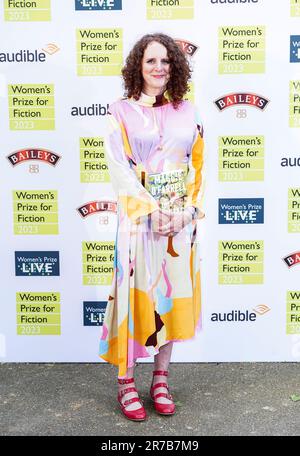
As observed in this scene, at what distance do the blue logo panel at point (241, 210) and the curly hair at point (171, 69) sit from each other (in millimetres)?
878

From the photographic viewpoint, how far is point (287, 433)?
133 inches

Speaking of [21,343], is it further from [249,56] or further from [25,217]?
[249,56]

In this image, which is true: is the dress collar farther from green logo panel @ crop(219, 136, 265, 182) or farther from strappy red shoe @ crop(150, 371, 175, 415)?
strappy red shoe @ crop(150, 371, 175, 415)

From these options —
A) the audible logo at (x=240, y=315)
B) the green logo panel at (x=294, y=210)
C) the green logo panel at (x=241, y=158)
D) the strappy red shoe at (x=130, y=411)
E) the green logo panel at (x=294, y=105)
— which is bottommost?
the strappy red shoe at (x=130, y=411)

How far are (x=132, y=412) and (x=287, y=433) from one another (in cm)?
77

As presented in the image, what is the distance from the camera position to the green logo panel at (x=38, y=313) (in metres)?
4.28

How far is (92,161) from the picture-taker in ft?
13.6

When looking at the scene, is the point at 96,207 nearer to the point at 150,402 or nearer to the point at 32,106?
the point at 32,106

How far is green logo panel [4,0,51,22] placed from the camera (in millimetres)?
4004

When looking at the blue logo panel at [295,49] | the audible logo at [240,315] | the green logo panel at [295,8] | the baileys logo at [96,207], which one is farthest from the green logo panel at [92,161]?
the green logo panel at [295,8]

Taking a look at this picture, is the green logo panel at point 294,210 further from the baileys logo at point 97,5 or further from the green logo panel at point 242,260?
the baileys logo at point 97,5

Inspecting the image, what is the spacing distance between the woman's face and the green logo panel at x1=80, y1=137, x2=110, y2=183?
2.63ft

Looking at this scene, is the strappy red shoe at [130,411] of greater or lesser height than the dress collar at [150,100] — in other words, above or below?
below

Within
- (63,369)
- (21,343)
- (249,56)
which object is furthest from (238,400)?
(249,56)
